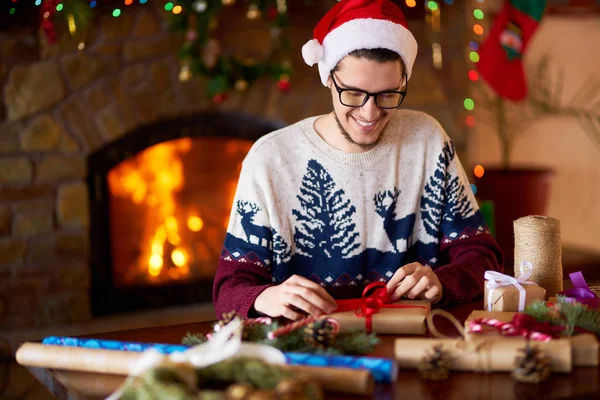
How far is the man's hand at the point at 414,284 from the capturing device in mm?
1467

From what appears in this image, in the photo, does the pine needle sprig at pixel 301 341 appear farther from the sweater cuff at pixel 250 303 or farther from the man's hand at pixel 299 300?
the sweater cuff at pixel 250 303

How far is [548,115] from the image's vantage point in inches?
158

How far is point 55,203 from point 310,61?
1.75 meters

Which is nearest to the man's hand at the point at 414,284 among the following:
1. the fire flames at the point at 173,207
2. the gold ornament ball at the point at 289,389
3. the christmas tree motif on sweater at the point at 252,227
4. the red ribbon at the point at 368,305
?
the red ribbon at the point at 368,305

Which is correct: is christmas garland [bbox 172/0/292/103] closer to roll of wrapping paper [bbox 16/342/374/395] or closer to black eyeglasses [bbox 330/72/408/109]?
black eyeglasses [bbox 330/72/408/109]

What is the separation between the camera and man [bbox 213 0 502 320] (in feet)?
5.45

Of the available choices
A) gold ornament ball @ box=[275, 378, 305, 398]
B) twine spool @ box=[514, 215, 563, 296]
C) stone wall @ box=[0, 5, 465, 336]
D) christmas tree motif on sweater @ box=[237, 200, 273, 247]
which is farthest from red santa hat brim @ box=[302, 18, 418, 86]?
stone wall @ box=[0, 5, 465, 336]

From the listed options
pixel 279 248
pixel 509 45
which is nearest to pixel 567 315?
pixel 279 248

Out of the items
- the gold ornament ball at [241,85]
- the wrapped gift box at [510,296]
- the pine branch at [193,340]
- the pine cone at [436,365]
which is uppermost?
the gold ornament ball at [241,85]

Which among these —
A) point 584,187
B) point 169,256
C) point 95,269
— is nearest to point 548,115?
point 584,187

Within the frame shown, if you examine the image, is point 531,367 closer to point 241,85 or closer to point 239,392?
point 239,392

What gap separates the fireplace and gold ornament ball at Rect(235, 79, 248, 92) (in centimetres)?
13

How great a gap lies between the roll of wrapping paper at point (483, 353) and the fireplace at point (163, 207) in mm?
2313

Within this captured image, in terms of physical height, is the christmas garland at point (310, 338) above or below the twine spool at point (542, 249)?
below
